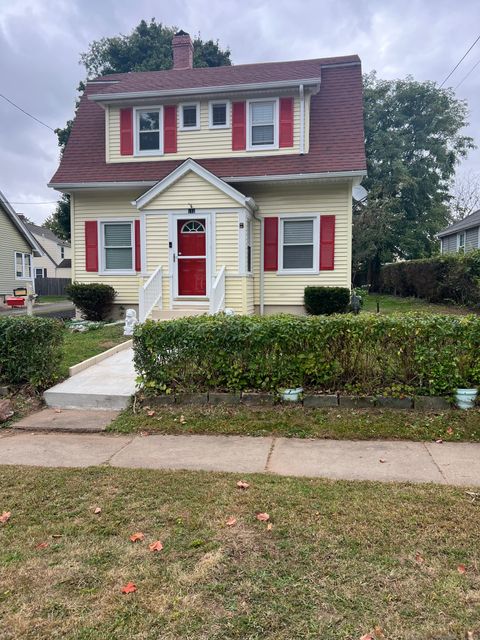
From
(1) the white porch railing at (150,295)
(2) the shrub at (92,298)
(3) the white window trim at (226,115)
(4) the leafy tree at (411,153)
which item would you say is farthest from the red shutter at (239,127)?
(4) the leafy tree at (411,153)

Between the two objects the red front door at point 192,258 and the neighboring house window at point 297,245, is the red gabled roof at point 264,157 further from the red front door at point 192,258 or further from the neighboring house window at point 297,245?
the red front door at point 192,258

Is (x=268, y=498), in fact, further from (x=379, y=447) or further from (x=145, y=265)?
(x=145, y=265)

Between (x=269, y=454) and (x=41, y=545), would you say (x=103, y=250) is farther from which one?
(x=41, y=545)

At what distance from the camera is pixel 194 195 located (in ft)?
38.7

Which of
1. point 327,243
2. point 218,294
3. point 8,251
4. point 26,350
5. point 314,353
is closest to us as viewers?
point 314,353

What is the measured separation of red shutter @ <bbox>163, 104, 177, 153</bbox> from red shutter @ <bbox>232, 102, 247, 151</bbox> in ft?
5.51

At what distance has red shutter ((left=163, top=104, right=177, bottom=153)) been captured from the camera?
523 inches

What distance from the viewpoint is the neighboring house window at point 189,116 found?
13.3 metres

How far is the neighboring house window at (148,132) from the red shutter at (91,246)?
8.26 feet

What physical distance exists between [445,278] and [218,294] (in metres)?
8.32

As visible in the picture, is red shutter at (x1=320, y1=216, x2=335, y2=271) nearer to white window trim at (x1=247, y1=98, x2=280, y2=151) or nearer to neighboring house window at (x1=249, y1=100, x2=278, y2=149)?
white window trim at (x1=247, y1=98, x2=280, y2=151)

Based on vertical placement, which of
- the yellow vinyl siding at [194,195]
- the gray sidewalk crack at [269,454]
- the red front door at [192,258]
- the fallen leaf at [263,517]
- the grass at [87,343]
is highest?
the yellow vinyl siding at [194,195]

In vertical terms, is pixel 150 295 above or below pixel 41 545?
above

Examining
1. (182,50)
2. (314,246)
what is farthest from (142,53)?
(314,246)
